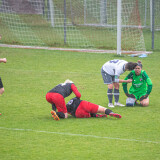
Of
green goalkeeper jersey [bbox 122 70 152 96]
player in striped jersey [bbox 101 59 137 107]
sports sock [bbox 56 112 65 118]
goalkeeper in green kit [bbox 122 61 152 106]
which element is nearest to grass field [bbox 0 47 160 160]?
sports sock [bbox 56 112 65 118]

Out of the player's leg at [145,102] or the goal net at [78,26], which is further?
the goal net at [78,26]

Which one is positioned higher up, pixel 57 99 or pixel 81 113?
pixel 57 99

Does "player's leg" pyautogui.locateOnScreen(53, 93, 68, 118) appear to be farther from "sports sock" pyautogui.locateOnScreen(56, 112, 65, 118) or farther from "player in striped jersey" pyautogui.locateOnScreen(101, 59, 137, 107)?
"player in striped jersey" pyautogui.locateOnScreen(101, 59, 137, 107)

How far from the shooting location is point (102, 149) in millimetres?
6500

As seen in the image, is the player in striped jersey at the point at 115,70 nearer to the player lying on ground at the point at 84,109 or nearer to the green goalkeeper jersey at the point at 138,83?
the green goalkeeper jersey at the point at 138,83

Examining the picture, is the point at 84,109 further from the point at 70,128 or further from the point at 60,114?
the point at 70,128

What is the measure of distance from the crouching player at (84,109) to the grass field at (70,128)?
16cm

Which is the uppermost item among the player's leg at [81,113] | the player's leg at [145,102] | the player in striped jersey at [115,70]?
the player in striped jersey at [115,70]

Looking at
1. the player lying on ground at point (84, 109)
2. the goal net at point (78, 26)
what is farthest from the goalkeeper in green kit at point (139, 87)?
the goal net at point (78, 26)

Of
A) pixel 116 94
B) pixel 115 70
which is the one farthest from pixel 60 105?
pixel 116 94

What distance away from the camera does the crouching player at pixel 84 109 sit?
27.0ft

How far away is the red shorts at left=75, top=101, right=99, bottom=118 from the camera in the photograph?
827 centimetres

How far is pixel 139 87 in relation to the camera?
32.2 feet

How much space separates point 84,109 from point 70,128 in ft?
2.68
